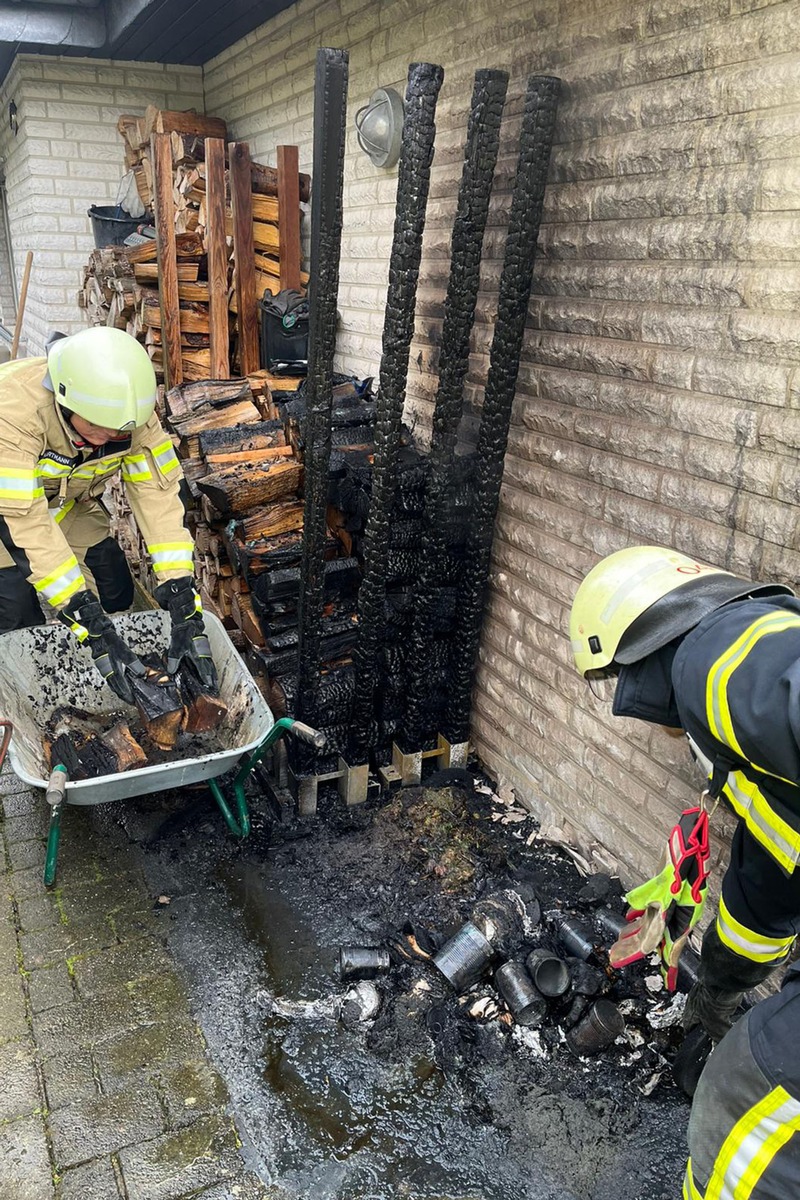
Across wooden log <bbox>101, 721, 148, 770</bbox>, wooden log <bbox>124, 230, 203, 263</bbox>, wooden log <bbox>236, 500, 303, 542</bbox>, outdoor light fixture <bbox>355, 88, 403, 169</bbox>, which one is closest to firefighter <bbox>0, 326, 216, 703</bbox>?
wooden log <bbox>101, 721, 148, 770</bbox>

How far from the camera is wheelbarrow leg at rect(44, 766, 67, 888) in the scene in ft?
10.7

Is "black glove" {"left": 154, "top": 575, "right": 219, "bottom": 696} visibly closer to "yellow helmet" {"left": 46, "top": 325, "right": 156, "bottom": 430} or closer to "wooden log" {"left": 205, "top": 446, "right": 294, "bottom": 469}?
"wooden log" {"left": 205, "top": 446, "right": 294, "bottom": 469}

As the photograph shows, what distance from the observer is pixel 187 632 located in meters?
4.39

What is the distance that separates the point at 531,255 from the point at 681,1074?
11.5ft

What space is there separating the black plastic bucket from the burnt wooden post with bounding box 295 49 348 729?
5.05 m

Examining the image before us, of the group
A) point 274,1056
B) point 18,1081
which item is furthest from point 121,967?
point 274,1056

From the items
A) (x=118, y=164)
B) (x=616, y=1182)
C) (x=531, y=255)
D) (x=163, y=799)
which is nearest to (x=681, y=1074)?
(x=616, y=1182)

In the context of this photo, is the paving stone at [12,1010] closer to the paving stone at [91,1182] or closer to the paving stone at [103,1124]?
the paving stone at [103,1124]

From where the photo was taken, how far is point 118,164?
936 centimetres

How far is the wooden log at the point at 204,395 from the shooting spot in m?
5.43

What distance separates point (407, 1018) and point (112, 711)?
232 cm

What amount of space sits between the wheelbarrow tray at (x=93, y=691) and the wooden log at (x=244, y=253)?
2.70 m

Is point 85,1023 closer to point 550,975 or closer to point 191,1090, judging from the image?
point 191,1090

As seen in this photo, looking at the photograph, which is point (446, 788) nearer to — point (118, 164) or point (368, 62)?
point (368, 62)
